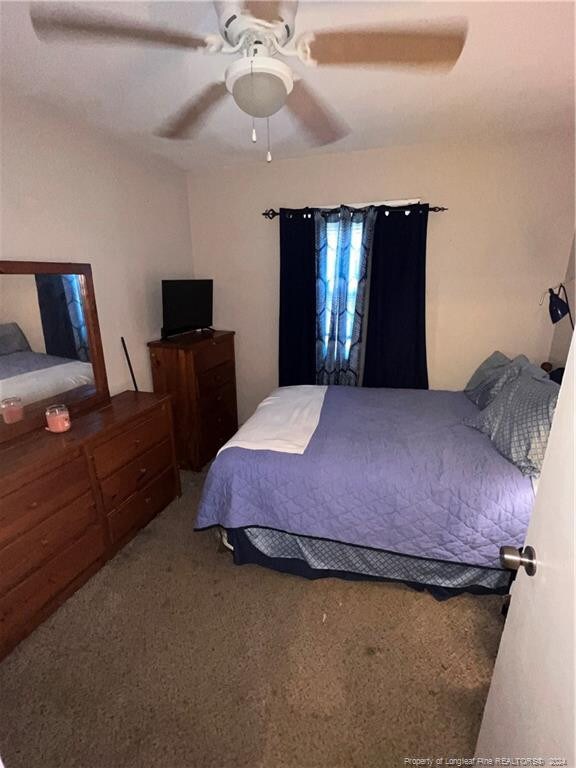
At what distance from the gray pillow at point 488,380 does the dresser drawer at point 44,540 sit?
7.81 feet

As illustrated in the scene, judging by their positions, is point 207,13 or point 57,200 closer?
point 207,13

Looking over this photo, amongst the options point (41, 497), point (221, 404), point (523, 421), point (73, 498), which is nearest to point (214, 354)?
point (221, 404)

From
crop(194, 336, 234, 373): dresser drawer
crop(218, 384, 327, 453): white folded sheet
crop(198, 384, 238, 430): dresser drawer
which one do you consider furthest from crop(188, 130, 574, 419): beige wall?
crop(218, 384, 327, 453): white folded sheet

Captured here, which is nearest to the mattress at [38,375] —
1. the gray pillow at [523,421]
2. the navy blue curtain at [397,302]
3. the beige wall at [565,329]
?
the navy blue curtain at [397,302]

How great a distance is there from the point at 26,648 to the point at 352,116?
10.4 ft

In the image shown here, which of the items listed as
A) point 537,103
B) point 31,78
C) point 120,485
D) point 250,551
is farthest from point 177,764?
point 537,103

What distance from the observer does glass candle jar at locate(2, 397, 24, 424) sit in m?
1.77

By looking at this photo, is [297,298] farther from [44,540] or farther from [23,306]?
[44,540]

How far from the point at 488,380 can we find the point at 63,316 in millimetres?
2655

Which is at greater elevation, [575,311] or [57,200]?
[57,200]

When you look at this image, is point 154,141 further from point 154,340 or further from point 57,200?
point 154,340

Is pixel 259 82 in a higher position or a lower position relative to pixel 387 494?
higher

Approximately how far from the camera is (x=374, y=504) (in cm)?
172

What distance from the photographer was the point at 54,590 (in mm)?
1711
